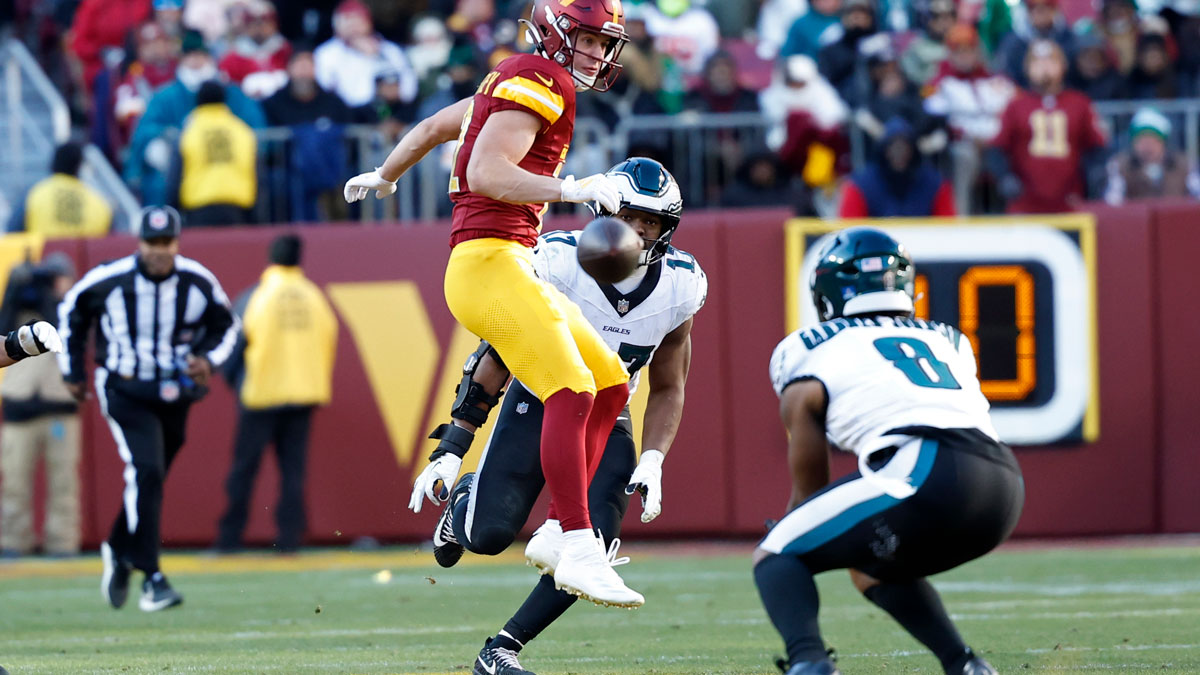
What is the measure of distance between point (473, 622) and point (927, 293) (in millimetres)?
4852

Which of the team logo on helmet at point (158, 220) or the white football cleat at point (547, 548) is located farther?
the team logo on helmet at point (158, 220)

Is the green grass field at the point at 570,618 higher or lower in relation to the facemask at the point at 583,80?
lower

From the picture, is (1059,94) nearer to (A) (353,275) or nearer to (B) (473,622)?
(A) (353,275)

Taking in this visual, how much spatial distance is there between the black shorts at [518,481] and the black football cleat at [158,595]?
10.4 ft

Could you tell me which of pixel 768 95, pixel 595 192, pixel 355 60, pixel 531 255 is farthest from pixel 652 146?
pixel 595 192

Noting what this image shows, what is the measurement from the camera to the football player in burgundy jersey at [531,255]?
5.51 meters

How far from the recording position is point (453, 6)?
14.6 metres

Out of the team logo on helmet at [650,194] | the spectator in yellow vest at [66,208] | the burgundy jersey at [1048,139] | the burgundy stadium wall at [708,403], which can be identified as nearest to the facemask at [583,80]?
A: the team logo on helmet at [650,194]

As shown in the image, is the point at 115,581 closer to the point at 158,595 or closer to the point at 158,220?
the point at 158,595

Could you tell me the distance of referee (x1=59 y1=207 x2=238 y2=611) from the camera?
28.8 ft

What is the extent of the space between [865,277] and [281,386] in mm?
7700

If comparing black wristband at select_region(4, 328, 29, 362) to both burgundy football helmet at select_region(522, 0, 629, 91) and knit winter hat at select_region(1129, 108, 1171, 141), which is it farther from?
knit winter hat at select_region(1129, 108, 1171, 141)

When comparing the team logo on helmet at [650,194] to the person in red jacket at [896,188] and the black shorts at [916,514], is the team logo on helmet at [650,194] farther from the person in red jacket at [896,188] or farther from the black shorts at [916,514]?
the person in red jacket at [896,188]

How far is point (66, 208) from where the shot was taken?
12555 mm
